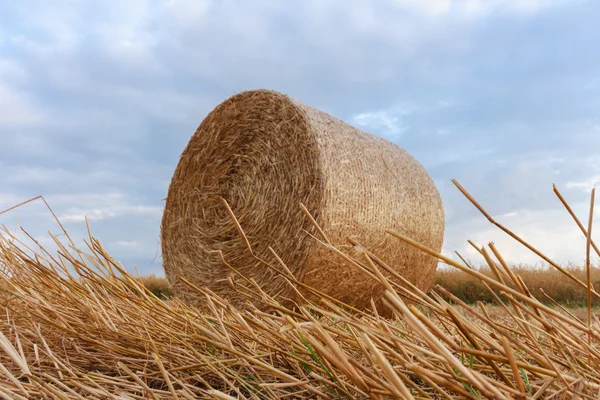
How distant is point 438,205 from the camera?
4500 mm

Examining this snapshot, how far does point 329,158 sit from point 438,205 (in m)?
1.40

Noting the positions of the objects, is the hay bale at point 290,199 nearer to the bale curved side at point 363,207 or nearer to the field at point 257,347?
the bale curved side at point 363,207

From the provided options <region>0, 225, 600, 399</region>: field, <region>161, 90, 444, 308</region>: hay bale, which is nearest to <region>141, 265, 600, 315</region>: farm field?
<region>161, 90, 444, 308</region>: hay bale

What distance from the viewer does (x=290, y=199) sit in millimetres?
3600

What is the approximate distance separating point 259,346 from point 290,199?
2.41 meters

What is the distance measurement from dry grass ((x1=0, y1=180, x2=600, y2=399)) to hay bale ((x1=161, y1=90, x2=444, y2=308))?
1901mm

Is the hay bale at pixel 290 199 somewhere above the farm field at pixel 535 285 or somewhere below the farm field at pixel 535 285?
above

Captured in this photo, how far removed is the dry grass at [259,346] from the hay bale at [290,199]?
1.90 metres

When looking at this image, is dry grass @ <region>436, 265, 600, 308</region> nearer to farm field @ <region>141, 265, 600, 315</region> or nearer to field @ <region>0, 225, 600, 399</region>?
farm field @ <region>141, 265, 600, 315</region>

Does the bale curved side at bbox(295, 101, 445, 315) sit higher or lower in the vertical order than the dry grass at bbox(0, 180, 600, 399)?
higher

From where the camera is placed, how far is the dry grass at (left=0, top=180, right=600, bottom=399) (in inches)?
29.9

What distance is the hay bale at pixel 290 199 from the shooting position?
3439 millimetres

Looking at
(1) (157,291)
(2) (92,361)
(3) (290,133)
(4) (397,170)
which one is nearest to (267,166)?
(3) (290,133)

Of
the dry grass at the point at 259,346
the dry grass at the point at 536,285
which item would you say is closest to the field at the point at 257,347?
the dry grass at the point at 259,346
